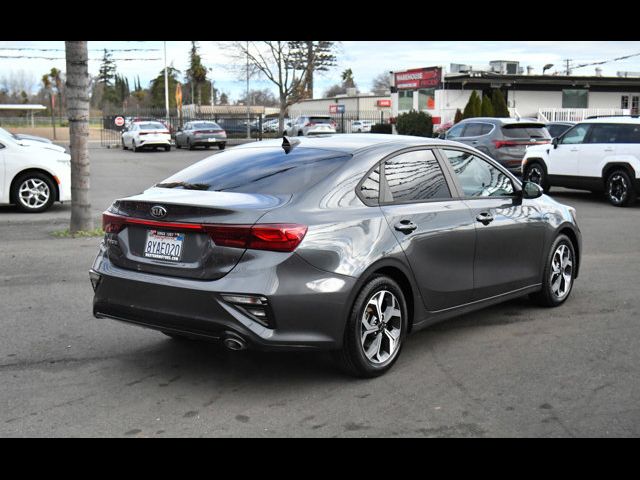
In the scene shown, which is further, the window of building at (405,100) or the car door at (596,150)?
the window of building at (405,100)

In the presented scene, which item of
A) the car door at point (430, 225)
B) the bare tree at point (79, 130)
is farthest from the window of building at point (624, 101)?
the car door at point (430, 225)

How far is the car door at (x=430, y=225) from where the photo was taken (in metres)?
5.51

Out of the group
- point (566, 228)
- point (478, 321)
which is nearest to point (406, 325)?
point (478, 321)

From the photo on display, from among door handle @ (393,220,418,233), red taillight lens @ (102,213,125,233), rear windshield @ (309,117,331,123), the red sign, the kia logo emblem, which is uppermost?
the red sign

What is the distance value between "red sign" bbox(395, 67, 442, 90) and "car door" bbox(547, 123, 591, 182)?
26.9m

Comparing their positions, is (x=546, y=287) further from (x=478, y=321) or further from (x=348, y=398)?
(x=348, y=398)

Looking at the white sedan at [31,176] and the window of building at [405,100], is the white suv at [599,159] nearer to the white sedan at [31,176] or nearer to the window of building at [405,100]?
the white sedan at [31,176]

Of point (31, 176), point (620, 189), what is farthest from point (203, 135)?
point (620, 189)

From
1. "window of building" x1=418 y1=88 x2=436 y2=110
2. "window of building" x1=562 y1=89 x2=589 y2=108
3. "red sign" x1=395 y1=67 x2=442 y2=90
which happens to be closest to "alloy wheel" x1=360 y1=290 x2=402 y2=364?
"red sign" x1=395 y1=67 x2=442 y2=90

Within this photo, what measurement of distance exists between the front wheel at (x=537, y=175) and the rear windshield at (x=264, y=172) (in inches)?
515

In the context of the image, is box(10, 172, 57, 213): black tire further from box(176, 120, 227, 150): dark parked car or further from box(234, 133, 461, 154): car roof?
box(176, 120, 227, 150): dark parked car

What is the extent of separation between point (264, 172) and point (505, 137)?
51.4 ft

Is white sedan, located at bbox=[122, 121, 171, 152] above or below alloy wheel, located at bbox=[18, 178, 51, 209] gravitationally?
above

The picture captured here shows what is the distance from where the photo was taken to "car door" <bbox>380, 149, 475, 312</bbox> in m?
5.51
